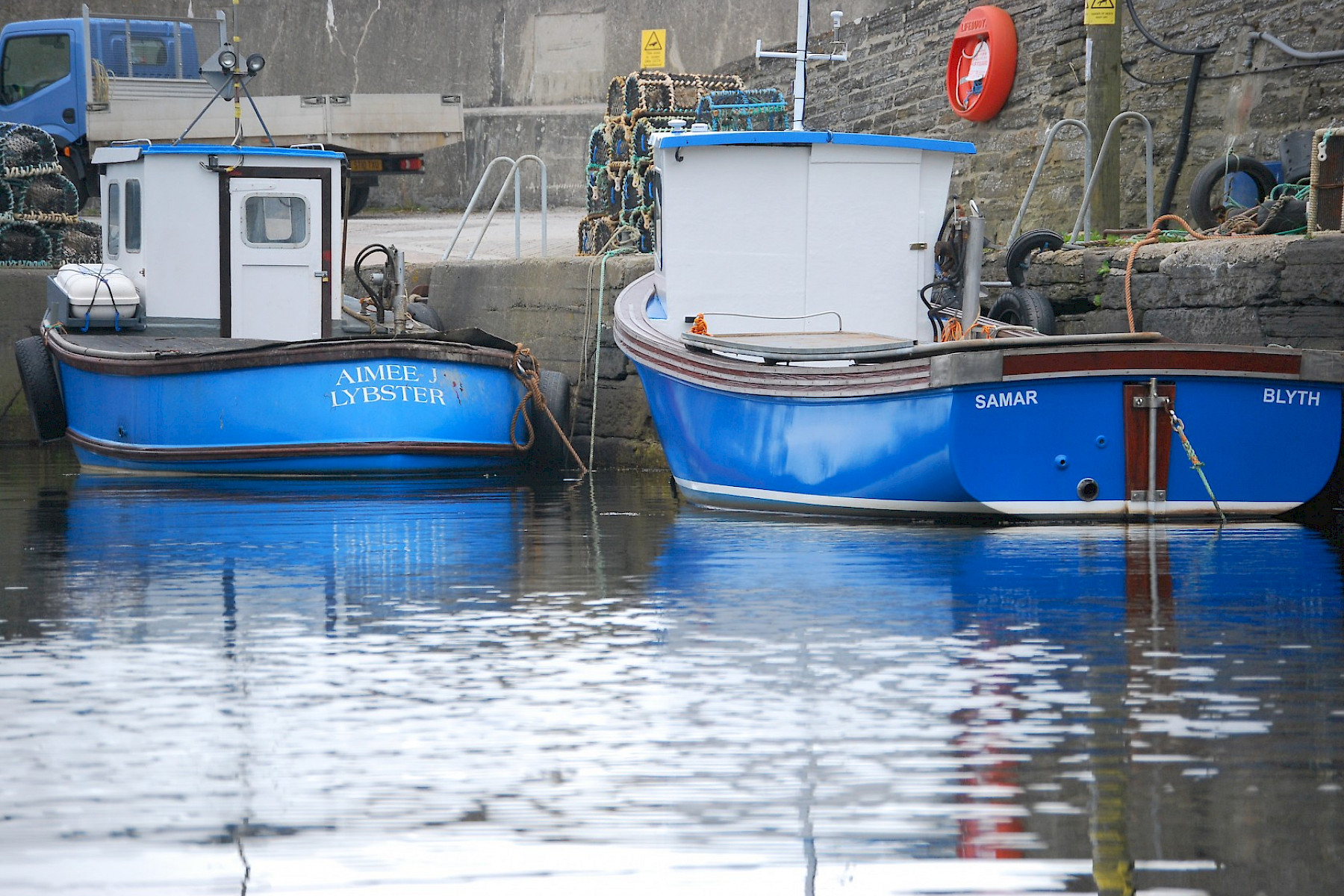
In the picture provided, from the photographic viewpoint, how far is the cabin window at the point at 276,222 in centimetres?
1337

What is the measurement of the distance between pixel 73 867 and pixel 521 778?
0.95m

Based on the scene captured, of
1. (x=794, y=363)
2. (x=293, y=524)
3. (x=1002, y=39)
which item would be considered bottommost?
(x=293, y=524)

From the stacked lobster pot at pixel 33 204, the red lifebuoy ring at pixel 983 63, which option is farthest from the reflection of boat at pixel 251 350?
the red lifebuoy ring at pixel 983 63

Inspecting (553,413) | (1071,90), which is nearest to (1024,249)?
(553,413)

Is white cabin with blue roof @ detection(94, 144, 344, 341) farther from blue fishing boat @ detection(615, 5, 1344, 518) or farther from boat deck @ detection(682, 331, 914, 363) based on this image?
boat deck @ detection(682, 331, 914, 363)

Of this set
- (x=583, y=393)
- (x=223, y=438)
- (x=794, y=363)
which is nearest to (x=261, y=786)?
(x=794, y=363)

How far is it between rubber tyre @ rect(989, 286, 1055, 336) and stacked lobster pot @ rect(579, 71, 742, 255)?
4700 mm

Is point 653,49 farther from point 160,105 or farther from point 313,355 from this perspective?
point 313,355

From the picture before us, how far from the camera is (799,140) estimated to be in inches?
393

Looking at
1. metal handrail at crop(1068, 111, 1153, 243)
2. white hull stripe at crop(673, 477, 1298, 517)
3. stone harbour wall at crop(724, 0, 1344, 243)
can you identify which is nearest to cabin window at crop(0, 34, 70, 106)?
stone harbour wall at crop(724, 0, 1344, 243)

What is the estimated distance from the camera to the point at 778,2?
24.5 metres

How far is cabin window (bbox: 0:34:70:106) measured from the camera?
870 inches

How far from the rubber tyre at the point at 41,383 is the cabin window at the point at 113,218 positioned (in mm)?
923

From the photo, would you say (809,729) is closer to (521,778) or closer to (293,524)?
(521,778)
